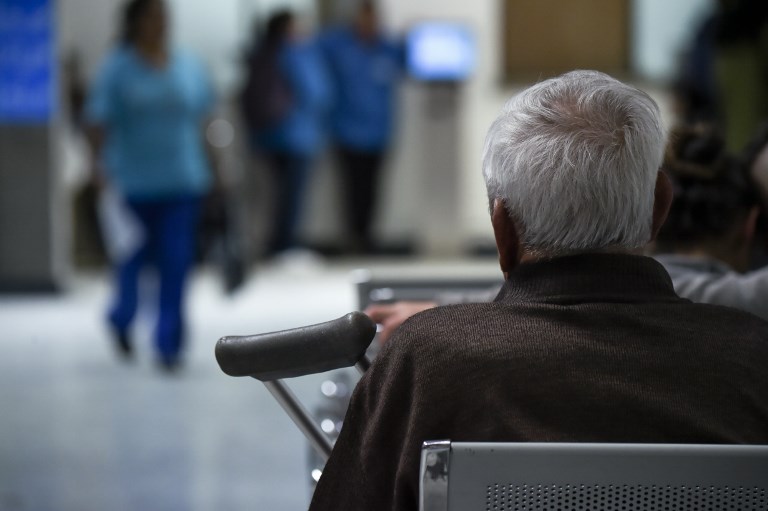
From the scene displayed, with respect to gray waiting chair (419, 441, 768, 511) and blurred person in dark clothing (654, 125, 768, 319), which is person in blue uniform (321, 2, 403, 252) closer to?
blurred person in dark clothing (654, 125, 768, 319)

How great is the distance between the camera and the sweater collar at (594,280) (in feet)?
4.55

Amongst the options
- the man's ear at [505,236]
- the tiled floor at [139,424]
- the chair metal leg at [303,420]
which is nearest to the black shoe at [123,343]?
the tiled floor at [139,424]

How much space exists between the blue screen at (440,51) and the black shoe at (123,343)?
4651 mm

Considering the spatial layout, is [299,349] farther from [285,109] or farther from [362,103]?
[362,103]

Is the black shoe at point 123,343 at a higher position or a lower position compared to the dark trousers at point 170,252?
lower

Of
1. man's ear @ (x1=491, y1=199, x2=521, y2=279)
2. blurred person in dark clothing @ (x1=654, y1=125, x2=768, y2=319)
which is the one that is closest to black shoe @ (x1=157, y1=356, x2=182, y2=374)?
blurred person in dark clothing @ (x1=654, y1=125, x2=768, y2=319)

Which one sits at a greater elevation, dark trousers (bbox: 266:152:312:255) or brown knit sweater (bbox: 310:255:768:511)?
brown knit sweater (bbox: 310:255:768:511)

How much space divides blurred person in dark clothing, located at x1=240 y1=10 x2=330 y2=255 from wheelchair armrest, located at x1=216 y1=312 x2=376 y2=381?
8.00m

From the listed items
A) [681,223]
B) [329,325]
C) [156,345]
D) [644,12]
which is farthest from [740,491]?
[644,12]

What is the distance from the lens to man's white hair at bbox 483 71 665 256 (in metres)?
1.37

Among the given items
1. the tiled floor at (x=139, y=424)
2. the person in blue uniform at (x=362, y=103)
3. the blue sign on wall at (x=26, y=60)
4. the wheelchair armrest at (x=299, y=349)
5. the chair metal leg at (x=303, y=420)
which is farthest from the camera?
the person in blue uniform at (x=362, y=103)

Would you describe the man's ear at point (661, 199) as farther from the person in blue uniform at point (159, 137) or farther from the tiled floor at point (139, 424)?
the person in blue uniform at point (159, 137)

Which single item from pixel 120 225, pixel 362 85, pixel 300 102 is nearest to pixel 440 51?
pixel 362 85

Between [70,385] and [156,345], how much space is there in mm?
429
